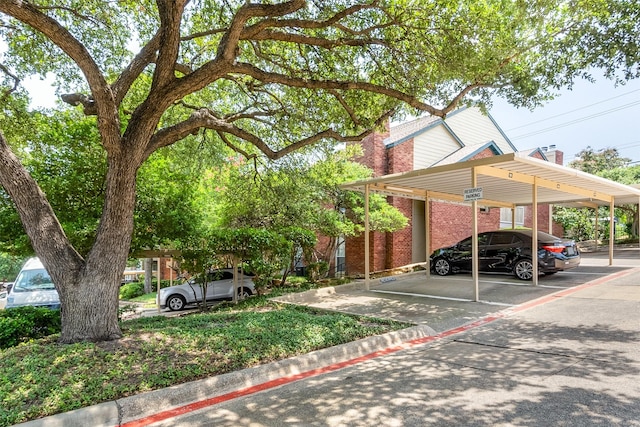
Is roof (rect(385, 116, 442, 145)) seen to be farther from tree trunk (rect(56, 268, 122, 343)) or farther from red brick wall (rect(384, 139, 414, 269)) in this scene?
tree trunk (rect(56, 268, 122, 343))

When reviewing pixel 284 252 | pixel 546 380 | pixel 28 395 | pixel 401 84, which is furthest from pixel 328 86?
pixel 28 395

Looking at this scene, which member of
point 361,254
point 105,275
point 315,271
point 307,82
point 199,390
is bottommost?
point 199,390

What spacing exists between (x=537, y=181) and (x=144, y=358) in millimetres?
10596

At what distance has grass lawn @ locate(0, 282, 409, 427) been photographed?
3.77 meters

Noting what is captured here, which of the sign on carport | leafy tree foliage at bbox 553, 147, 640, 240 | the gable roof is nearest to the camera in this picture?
the sign on carport

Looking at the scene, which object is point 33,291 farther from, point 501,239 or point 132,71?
point 501,239

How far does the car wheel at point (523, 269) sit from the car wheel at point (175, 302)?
11.1 m

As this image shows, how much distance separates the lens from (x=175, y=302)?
546 inches

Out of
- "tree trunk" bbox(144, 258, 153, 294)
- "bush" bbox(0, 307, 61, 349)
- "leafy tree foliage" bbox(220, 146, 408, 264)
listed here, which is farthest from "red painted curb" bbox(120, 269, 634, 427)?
"tree trunk" bbox(144, 258, 153, 294)

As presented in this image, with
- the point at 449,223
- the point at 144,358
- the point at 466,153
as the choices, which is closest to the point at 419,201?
the point at 449,223

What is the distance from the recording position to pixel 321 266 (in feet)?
45.2

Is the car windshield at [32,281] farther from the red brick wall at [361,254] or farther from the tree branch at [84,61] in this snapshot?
the red brick wall at [361,254]

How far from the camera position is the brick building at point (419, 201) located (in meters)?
16.5

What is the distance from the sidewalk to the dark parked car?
1.04 meters
